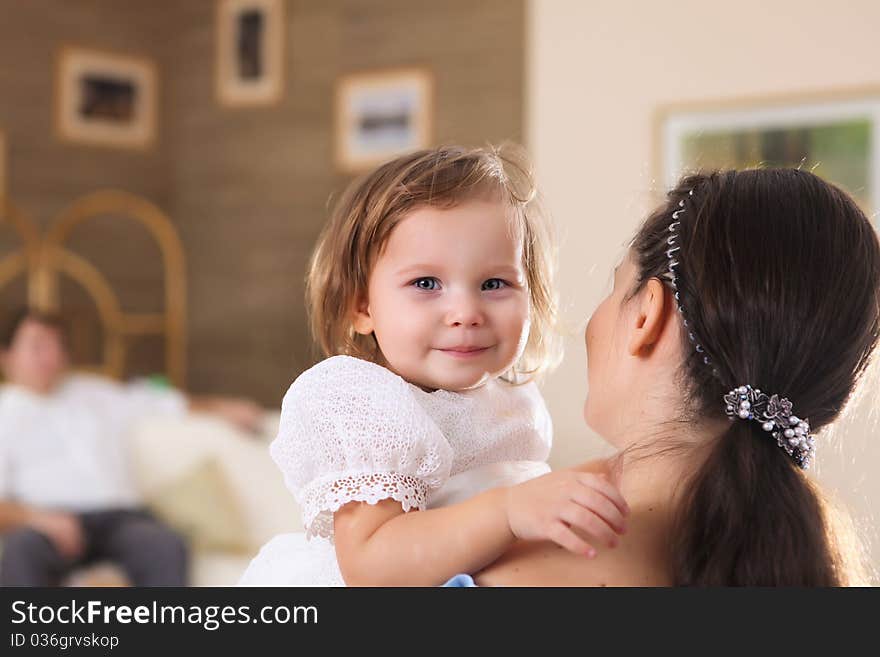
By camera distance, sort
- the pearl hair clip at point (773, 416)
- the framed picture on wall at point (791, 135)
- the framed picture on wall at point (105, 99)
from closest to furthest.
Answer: the pearl hair clip at point (773, 416)
the framed picture on wall at point (791, 135)
the framed picture on wall at point (105, 99)

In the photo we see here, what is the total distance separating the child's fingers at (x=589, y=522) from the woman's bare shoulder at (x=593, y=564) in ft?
0.24

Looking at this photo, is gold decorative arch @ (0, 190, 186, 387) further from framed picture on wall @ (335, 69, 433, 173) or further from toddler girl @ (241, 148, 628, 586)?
toddler girl @ (241, 148, 628, 586)

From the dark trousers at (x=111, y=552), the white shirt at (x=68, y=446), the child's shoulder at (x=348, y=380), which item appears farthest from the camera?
the white shirt at (x=68, y=446)

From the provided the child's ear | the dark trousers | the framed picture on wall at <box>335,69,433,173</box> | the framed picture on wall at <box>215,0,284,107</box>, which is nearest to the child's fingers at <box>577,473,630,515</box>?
the child's ear

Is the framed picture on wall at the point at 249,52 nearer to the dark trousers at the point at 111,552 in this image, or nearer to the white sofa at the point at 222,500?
the white sofa at the point at 222,500

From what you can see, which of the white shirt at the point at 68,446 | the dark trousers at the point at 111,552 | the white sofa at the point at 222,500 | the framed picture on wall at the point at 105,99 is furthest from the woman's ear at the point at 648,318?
the framed picture on wall at the point at 105,99

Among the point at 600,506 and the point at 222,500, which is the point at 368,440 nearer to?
the point at 600,506

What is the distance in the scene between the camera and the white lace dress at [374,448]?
874 millimetres

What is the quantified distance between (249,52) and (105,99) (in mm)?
663

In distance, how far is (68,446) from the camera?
A: 3.81 metres

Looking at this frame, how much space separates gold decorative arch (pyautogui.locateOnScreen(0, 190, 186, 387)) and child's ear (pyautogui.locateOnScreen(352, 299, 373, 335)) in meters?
3.55

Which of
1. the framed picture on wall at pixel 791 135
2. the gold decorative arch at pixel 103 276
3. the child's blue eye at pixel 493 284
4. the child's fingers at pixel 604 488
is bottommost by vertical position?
the child's fingers at pixel 604 488

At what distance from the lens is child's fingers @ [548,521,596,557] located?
2.32 feet

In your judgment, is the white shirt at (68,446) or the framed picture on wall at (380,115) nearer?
the white shirt at (68,446)
